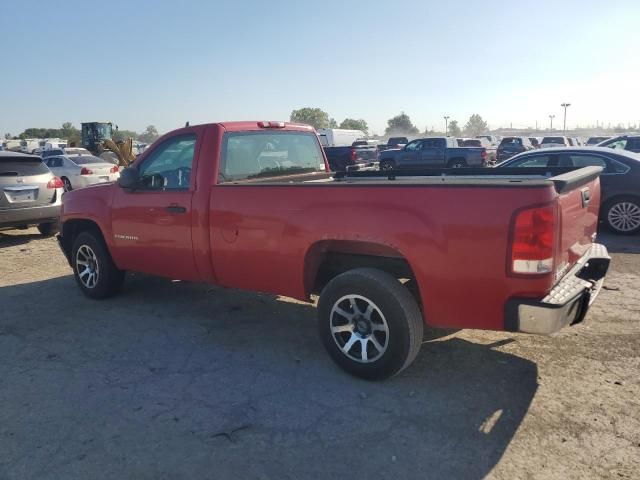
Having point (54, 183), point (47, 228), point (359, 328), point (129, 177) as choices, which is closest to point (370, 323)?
point (359, 328)

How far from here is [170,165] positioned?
16.8 ft

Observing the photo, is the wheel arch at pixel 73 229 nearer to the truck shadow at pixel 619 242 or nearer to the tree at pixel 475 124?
the truck shadow at pixel 619 242

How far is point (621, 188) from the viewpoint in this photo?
352 inches

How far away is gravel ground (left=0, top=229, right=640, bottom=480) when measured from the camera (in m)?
2.90

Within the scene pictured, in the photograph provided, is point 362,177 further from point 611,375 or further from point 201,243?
point 611,375

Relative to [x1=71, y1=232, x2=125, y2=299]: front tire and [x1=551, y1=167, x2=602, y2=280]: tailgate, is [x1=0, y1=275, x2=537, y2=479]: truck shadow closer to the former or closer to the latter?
[x1=71, y1=232, x2=125, y2=299]: front tire

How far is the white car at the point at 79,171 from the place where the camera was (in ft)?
57.0

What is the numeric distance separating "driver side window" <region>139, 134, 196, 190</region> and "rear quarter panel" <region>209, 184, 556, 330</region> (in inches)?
33.0

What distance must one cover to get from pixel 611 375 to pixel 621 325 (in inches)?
46.1

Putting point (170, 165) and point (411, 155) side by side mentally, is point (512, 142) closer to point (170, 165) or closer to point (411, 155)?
point (411, 155)

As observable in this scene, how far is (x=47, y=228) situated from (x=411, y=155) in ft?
56.3

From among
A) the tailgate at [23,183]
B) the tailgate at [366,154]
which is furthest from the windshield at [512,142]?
the tailgate at [23,183]

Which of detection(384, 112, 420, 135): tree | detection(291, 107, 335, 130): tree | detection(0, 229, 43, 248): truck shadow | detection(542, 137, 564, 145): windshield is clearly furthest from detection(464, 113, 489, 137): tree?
detection(0, 229, 43, 248): truck shadow

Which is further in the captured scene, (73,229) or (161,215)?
(73,229)
